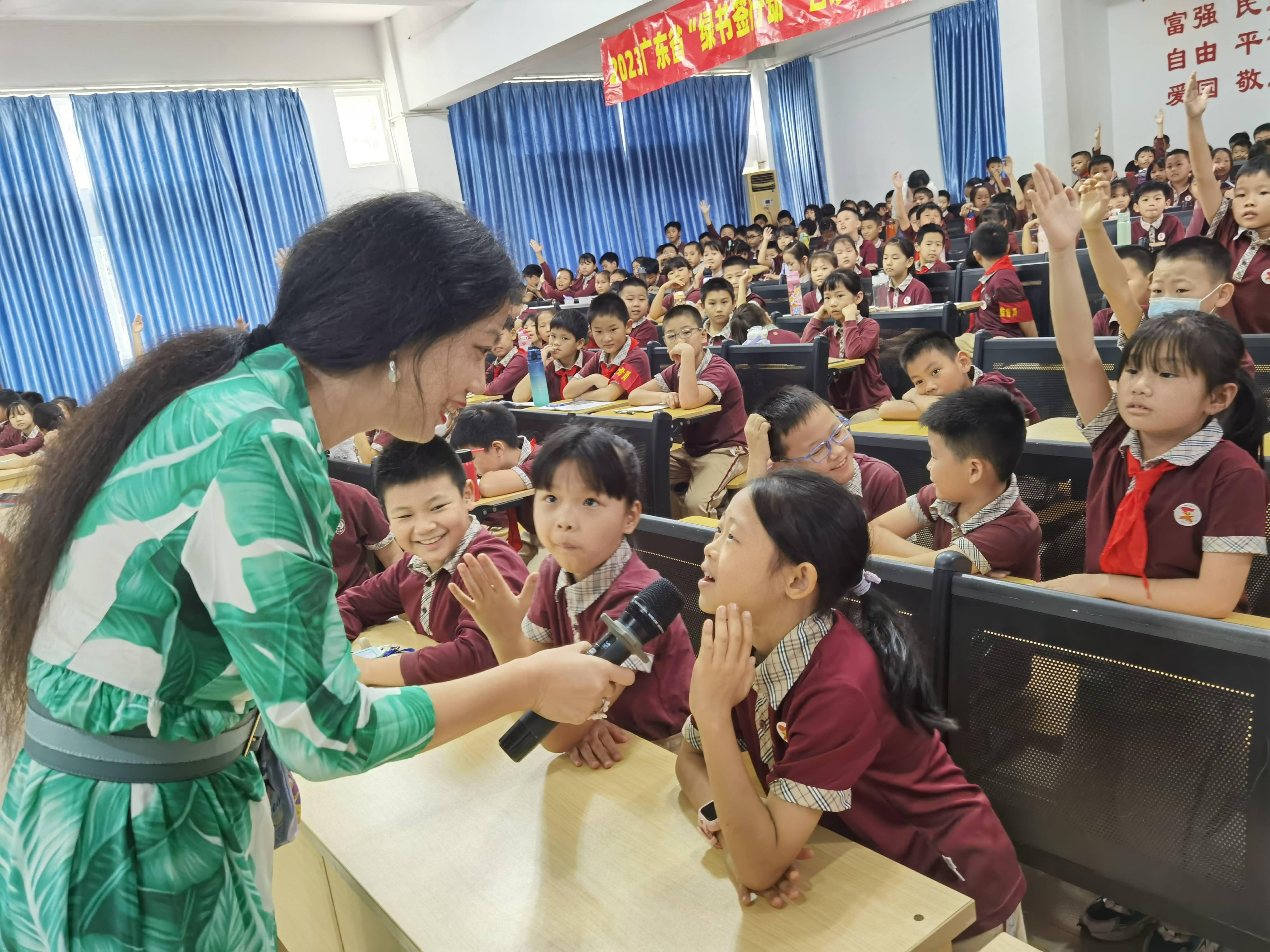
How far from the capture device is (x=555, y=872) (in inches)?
41.1

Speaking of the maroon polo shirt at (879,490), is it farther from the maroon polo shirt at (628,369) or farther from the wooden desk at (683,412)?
the maroon polo shirt at (628,369)

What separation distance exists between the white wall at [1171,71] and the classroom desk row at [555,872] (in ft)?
34.0

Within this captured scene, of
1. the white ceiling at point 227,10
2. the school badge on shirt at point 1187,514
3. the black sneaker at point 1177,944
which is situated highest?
the white ceiling at point 227,10

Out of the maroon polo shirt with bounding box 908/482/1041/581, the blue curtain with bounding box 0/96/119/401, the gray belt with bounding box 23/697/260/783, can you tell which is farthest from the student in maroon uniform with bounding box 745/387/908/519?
the blue curtain with bounding box 0/96/119/401

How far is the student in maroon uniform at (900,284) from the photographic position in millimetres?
5434

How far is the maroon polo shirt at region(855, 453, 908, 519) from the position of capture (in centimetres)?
231

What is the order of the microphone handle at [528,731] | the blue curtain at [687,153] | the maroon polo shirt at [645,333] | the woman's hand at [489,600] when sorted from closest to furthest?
1. the microphone handle at [528,731]
2. the woman's hand at [489,600]
3. the maroon polo shirt at [645,333]
4. the blue curtain at [687,153]

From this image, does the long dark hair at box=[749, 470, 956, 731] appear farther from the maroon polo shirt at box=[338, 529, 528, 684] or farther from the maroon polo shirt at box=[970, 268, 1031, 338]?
the maroon polo shirt at box=[970, 268, 1031, 338]

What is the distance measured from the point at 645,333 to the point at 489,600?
477cm

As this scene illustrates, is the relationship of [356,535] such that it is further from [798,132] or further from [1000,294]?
[798,132]

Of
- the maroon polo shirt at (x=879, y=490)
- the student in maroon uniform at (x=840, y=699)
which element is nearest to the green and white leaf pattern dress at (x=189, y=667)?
the student in maroon uniform at (x=840, y=699)

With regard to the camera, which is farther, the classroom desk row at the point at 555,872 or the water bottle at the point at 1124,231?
the water bottle at the point at 1124,231

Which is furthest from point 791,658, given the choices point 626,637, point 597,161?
point 597,161

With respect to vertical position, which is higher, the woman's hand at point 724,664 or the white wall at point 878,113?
the white wall at point 878,113
